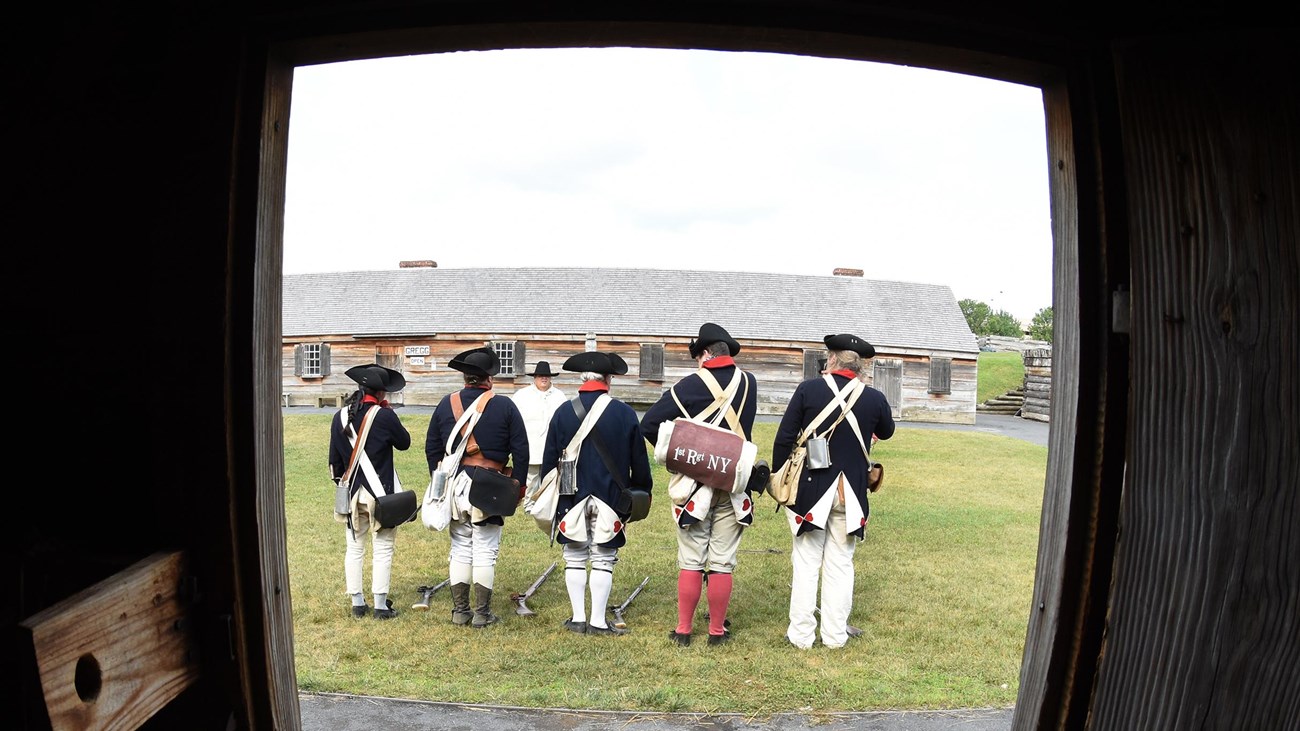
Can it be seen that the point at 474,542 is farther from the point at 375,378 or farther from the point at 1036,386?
the point at 1036,386

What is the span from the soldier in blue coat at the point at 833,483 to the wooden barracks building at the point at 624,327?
69.2ft

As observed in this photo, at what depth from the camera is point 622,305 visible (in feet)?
100

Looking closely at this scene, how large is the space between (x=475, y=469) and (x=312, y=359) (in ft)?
83.6

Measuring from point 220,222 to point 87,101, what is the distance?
0.29 metres

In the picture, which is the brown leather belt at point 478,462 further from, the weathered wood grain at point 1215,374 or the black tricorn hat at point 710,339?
the weathered wood grain at point 1215,374

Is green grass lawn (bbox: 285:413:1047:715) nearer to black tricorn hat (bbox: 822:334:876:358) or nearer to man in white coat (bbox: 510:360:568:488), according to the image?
man in white coat (bbox: 510:360:568:488)

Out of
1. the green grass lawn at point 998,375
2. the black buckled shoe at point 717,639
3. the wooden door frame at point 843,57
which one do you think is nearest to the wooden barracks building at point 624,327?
the green grass lawn at point 998,375

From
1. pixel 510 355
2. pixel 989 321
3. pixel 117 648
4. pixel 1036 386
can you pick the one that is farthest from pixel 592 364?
pixel 989 321

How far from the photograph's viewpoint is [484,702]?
5.41 m

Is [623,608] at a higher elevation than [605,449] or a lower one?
lower

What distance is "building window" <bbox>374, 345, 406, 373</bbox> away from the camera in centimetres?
2988

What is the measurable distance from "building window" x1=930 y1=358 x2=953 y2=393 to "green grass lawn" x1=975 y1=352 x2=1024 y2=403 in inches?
268

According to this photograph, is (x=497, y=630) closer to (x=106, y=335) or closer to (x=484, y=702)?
(x=484, y=702)

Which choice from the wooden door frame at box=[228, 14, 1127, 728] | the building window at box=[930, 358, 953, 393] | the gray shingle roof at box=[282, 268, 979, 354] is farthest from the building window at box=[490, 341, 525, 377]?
the wooden door frame at box=[228, 14, 1127, 728]
